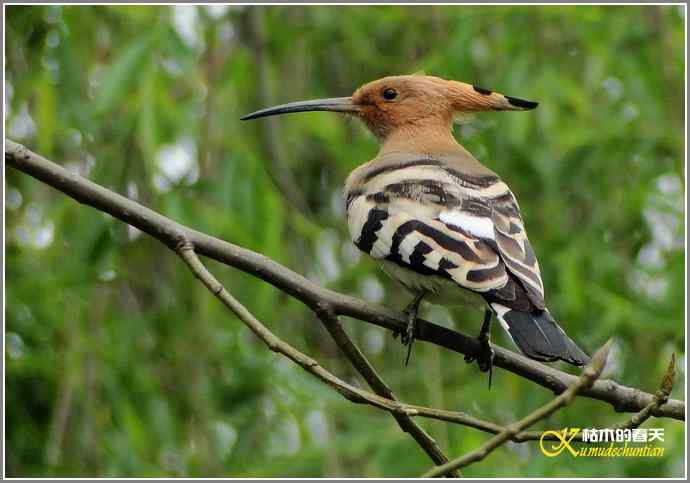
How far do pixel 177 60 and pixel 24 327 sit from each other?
112 cm

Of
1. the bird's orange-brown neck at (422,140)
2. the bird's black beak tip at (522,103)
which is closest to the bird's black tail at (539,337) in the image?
the bird's black beak tip at (522,103)

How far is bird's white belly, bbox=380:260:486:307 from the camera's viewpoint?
282 cm

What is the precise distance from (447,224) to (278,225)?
1419 mm

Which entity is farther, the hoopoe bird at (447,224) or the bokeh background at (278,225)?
the bokeh background at (278,225)

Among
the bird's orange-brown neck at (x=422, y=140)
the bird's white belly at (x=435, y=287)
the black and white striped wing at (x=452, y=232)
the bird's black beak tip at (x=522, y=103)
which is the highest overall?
the bird's black beak tip at (x=522, y=103)

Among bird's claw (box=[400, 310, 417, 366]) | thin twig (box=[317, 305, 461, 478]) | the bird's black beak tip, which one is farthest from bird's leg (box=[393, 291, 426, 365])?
the bird's black beak tip

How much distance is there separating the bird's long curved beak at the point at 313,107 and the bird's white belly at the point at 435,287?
2.46ft

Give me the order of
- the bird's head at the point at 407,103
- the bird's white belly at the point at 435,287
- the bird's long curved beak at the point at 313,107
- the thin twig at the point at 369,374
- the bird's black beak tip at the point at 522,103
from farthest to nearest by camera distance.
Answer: the bird's head at the point at 407,103
the bird's long curved beak at the point at 313,107
the bird's black beak tip at the point at 522,103
the bird's white belly at the point at 435,287
the thin twig at the point at 369,374

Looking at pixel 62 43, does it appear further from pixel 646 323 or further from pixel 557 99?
pixel 646 323

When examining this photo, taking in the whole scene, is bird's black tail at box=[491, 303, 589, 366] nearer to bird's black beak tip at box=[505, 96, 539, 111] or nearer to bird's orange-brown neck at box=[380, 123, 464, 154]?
bird's black beak tip at box=[505, 96, 539, 111]

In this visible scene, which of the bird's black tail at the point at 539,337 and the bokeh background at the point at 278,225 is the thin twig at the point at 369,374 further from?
the bokeh background at the point at 278,225

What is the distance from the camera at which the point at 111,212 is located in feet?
7.85

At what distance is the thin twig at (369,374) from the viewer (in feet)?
7.70

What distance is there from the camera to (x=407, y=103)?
377 cm
